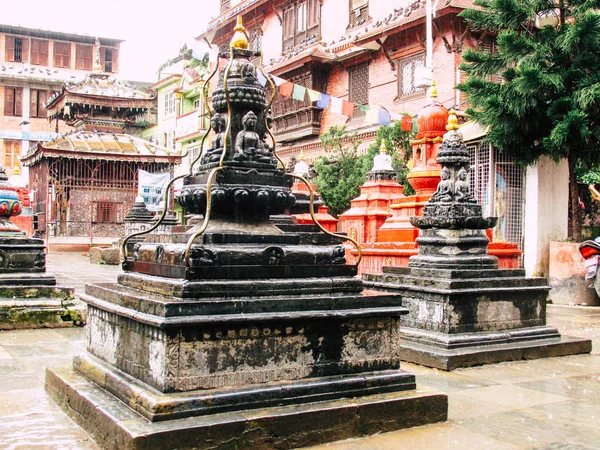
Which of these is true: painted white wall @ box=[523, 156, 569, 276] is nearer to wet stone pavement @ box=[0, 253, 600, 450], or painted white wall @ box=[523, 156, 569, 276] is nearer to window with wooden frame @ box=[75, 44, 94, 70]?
wet stone pavement @ box=[0, 253, 600, 450]

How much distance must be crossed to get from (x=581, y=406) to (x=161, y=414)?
348cm

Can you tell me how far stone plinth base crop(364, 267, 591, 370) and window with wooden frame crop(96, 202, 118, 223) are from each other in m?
27.6

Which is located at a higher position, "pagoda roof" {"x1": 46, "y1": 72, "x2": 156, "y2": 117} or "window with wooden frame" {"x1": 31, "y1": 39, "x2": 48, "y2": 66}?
"window with wooden frame" {"x1": 31, "y1": 39, "x2": 48, "y2": 66}

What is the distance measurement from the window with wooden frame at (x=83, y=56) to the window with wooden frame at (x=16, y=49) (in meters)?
4.02

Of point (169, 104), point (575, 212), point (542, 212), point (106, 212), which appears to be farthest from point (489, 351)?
point (169, 104)

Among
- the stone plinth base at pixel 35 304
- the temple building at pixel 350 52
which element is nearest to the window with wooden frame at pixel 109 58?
the temple building at pixel 350 52

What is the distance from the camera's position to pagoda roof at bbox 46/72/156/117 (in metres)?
37.6

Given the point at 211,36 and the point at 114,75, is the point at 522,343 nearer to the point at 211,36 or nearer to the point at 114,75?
the point at 211,36

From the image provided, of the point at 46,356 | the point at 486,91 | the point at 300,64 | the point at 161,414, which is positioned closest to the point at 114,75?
the point at 300,64

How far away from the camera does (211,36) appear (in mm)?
36719

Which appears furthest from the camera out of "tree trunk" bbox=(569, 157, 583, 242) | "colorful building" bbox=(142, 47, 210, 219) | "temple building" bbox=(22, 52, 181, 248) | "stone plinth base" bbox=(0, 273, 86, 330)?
"colorful building" bbox=(142, 47, 210, 219)

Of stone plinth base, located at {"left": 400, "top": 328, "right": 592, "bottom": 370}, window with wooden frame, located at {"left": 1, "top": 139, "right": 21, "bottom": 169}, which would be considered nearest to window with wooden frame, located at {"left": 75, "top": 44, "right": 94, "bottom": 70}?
window with wooden frame, located at {"left": 1, "top": 139, "right": 21, "bottom": 169}

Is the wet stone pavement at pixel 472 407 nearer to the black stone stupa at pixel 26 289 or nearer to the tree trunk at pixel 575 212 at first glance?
the black stone stupa at pixel 26 289

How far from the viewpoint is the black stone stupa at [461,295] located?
23.9ft
